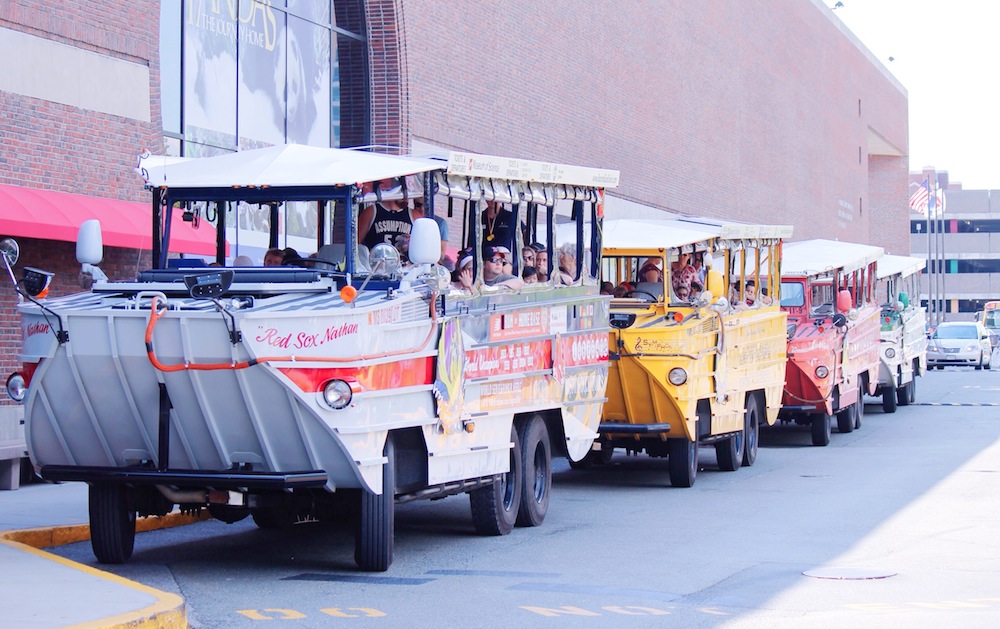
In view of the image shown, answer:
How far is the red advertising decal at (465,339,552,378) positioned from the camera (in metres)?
11.6

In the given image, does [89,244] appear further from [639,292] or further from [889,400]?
[889,400]

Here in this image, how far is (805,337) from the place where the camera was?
2164 centimetres

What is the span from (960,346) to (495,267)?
42042 millimetres

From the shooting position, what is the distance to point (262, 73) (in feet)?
74.7

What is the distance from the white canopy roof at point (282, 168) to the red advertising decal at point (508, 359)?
63.5 inches

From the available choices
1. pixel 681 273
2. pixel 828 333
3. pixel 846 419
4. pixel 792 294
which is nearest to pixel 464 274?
pixel 681 273

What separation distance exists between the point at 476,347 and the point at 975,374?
39763 mm

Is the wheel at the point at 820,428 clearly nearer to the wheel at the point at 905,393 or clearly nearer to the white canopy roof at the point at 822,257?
the white canopy roof at the point at 822,257

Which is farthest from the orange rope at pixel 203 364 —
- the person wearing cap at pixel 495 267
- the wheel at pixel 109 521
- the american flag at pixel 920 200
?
the american flag at pixel 920 200

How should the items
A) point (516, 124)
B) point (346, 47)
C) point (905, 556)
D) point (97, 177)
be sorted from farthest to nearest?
1. point (516, 124)
2. point (346, 47)
3. point (97, 177)
4. point (905, 556)

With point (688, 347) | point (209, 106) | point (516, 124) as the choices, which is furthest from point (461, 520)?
point (516, 124)

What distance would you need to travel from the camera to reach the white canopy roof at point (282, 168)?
10594 millimetres

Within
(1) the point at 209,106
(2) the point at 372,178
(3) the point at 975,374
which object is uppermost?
(1) the point at 209,106

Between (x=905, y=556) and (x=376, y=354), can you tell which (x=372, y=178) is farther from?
(x=905, y=556)
